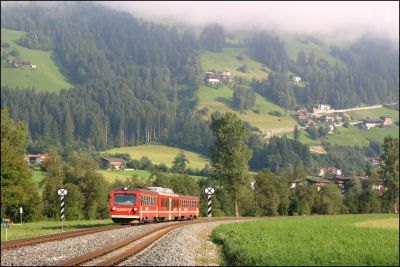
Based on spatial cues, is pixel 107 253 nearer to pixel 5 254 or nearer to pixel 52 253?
pixel 52 253

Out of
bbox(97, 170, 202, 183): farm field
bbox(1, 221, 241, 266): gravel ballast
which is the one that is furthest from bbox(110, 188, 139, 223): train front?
bbox(97, 170, 202, 183): farm field

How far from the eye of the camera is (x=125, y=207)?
168 ft

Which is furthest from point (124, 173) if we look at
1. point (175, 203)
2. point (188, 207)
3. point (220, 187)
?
point (175, 203)

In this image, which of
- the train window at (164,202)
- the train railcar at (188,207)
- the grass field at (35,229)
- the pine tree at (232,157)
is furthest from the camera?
the pine tree at (232,157)

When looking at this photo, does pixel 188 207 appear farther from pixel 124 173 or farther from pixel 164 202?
pixel 124 173

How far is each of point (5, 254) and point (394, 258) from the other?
20.4 meters

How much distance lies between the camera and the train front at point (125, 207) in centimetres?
5119

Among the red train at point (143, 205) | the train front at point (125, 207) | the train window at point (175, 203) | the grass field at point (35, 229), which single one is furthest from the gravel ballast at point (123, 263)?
the train window at point (175, 203)

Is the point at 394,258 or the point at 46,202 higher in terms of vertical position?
the point at 394,258

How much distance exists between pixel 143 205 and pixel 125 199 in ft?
7.30

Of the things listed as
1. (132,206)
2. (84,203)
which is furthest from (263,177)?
(132,206)

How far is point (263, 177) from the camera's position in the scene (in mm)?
129125

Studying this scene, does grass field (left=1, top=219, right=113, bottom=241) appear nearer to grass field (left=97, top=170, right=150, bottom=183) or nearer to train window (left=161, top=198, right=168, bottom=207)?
train window (left=161, top=198, right=168, bottom=207)

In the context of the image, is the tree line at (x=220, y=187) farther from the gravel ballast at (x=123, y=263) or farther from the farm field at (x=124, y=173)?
the farm field at (x=124, y=173)
